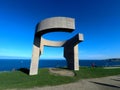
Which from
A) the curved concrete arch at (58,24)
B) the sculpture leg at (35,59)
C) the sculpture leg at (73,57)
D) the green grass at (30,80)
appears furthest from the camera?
the sculpture leg at (73,57)

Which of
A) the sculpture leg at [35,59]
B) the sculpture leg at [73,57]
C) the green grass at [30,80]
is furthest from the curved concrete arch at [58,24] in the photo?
the green grass at [30,80]

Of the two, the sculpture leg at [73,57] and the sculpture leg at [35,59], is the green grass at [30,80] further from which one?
the sculpture leg at [73,57]

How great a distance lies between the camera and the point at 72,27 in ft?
53.9

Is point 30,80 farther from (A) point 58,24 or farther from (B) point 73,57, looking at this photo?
(B) point 73,57

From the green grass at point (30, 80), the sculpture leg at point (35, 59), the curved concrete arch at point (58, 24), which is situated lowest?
the green grass at point (30, 80)

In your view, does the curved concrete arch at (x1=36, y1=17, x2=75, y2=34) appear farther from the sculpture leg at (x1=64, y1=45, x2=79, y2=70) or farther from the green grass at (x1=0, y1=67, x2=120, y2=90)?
the green grass at (x1=0, y1=67, x2=120, y2=90)

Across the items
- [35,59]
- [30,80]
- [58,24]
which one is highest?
[58,24]

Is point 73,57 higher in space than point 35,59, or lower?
higher

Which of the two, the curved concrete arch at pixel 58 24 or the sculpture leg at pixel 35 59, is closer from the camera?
the curved concrete arch at pixel 58 24

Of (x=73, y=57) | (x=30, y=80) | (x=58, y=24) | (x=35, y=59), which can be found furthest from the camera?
(x=73, y=57)

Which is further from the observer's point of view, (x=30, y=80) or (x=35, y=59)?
(x=35, y=59)

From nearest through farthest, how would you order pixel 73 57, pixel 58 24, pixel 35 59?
pixel 58 24 < pixel 35 59 < pixel 73 57

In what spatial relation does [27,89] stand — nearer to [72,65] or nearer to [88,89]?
[88,89]

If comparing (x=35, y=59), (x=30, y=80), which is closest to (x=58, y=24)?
(x=35, y=59)
